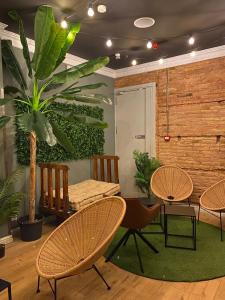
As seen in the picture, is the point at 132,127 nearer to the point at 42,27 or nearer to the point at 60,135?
the point at 60,135

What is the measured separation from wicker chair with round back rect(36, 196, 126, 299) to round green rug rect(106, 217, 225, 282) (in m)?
0.54

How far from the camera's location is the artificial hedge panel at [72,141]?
3.63 metres

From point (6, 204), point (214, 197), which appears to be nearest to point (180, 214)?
point (214, 197)

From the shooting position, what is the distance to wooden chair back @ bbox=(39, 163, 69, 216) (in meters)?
3.43

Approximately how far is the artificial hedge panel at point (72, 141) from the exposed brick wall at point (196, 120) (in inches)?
51.7

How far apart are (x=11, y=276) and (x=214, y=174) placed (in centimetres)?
360

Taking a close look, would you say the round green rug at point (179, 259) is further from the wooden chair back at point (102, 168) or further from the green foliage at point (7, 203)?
the wooden chair back at point (102, 168)

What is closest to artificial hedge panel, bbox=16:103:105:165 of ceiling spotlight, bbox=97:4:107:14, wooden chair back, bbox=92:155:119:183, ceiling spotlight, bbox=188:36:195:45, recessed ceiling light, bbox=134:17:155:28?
wooden chair back, bbox=92:155:119:183

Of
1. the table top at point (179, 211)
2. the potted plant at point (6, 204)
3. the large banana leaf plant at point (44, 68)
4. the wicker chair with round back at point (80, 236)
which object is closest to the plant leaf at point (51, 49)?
the large banana leaf plant at point (44, 68)

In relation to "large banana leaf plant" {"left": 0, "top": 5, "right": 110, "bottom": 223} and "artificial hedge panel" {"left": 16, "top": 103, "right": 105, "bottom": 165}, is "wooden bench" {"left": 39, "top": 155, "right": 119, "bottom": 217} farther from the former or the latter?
"large banana leaf plant" {"left": 0, "top": 5, "right": 110, "bottom": 223}

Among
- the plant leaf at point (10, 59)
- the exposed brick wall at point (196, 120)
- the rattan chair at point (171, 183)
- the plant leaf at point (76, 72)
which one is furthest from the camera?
the exposed brick wall at point (196, 120)

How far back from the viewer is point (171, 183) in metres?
4.28

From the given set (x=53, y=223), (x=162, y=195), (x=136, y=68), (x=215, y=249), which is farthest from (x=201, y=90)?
(x=53, y=223)

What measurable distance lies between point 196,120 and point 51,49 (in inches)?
118
